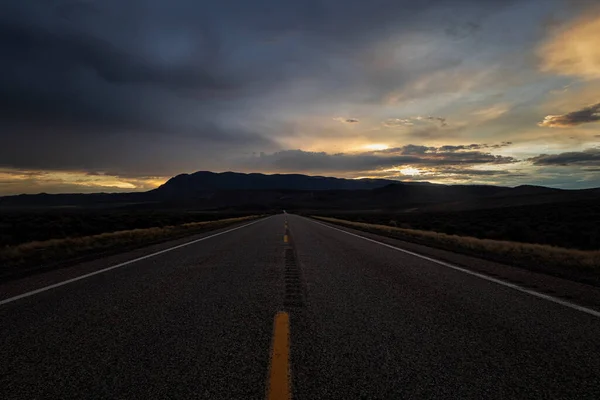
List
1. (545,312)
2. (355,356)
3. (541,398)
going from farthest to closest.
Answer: (545,312) → (355,356) → (541,398)

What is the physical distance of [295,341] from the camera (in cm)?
375

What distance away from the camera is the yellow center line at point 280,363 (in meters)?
2.68

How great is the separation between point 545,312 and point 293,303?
11.1 ft

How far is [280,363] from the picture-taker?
125 inches

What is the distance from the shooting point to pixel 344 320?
14.8 ft

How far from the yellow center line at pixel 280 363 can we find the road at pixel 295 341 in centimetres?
1

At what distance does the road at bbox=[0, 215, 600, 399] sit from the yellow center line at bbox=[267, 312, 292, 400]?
0.04ft

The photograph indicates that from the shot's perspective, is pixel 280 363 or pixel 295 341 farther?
pixel 295 341

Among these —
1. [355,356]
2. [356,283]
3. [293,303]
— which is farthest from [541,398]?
[356,283]

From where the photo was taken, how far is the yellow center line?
2682 millimetres

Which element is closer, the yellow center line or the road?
the yellow center line

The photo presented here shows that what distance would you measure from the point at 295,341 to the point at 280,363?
1.89ft

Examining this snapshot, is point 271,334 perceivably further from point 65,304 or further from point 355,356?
point 65,304

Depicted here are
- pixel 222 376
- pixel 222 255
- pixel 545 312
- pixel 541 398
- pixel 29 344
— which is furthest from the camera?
pixel 222 255
